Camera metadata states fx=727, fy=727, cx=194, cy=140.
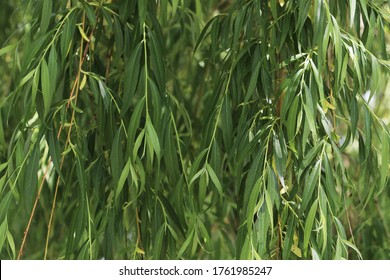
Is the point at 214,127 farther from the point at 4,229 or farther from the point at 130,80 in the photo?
the point at 4,229

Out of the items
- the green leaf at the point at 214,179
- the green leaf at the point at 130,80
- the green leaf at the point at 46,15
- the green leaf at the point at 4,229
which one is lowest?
the green leaf at the point at 4,229

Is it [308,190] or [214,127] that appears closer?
[308,190]

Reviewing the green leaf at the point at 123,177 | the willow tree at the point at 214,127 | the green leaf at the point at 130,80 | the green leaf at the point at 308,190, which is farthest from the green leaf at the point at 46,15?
the green leaf at the point at 308,190

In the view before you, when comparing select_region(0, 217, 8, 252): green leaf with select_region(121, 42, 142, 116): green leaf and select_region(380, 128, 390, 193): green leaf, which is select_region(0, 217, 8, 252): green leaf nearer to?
select_region(121, 42, 142, 116): green leaf

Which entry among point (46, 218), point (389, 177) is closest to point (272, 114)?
point (389, 177)

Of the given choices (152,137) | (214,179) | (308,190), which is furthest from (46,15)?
(308,190)

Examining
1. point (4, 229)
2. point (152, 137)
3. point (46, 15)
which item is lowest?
point (4, 229)

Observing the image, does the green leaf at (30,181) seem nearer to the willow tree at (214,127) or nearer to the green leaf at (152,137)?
the willow tree at (214,127)

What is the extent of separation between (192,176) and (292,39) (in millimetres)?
260

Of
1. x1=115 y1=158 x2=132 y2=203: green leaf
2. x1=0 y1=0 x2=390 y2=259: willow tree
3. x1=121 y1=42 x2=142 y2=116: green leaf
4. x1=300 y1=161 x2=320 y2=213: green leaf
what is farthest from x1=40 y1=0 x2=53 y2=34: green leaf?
x1=300 y1=161 x2=320 y2=213: green leaf

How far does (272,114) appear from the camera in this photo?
1114 mm

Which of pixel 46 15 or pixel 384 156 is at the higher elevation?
pixel 46 15

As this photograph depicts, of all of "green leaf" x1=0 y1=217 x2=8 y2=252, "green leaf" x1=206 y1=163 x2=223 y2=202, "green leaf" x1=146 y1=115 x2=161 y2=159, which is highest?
"green leaf" x1=146 y1=115 x2=161 y2=159

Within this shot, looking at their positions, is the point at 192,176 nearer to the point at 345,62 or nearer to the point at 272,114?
the point at 272,114
